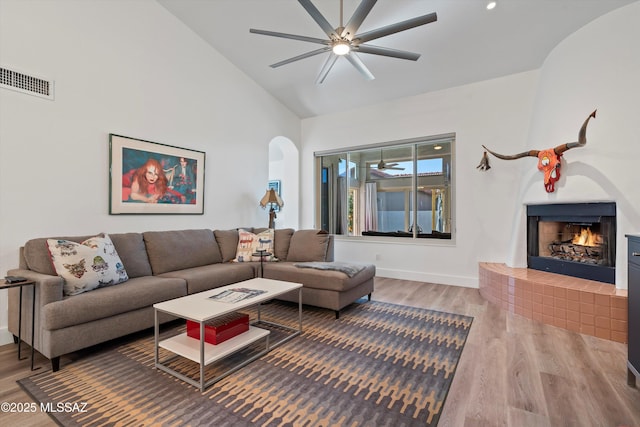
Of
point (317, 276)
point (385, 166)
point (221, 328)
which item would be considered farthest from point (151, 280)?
point (385, 166)

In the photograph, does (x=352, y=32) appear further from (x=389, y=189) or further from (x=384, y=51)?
(x=389, y=189)

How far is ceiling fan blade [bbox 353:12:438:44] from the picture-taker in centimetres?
233

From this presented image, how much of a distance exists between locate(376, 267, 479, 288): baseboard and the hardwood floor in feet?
4.37

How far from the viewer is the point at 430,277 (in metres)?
4.67

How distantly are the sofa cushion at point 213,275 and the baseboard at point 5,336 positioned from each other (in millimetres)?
1211

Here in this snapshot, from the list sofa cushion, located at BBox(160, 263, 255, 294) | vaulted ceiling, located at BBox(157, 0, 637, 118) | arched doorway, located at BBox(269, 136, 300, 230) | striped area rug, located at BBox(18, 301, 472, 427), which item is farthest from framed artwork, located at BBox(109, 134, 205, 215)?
arched doorway, located at BBox(269, 136, 300, 230)

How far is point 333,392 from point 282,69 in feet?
14.1

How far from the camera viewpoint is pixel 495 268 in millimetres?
3785

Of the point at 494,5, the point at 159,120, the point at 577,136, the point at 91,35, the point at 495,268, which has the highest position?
the point at 494,5

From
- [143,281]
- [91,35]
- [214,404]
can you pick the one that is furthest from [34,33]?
[214,404]

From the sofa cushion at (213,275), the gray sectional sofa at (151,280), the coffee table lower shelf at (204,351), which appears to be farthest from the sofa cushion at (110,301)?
the coffee table lower shelf at (204,351)

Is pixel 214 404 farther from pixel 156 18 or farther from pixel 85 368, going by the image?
pixel 156 18

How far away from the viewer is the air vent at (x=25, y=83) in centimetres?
253

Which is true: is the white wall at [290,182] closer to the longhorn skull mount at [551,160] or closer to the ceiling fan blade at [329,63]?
the ceiling fan blade at [329,63]
